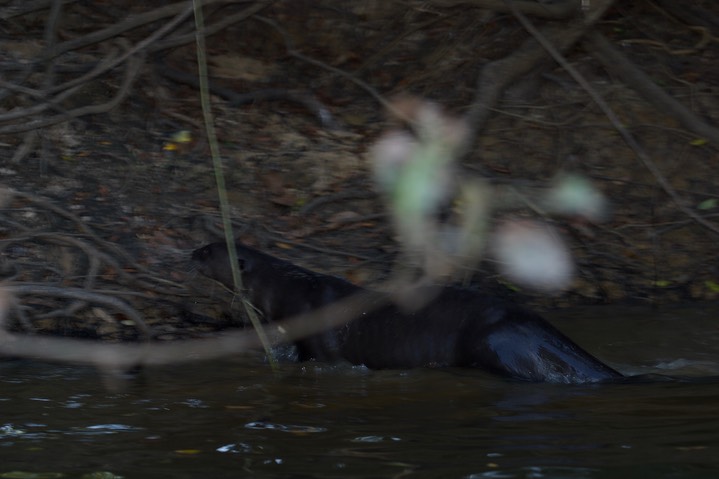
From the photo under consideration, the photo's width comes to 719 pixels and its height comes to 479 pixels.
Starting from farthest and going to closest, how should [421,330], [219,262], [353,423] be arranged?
[219,262] < [421,330] < [353,423]

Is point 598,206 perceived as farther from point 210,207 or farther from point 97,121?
point 97,121

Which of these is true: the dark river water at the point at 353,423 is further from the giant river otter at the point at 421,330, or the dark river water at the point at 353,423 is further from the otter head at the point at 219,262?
the otter head at the point at 219,262

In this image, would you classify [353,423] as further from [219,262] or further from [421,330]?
[219,262]

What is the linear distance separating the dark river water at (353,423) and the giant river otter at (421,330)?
0.36 feet

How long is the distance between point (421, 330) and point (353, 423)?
51.5 inches

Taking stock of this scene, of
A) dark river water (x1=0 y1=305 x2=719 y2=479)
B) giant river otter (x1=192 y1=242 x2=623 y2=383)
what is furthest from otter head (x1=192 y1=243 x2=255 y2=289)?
dark river water (x1=0 y1=305 x2=719 y2=479)

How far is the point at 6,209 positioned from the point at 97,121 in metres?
1.33

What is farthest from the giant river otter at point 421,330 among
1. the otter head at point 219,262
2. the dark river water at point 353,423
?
the dark river water at point 353,423

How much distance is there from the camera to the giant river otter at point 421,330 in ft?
15.4

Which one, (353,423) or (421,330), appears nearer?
(353,423)

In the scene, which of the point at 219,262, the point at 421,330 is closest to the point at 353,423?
the point at 421,330

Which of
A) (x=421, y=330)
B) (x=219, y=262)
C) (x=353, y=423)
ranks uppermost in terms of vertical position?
(x=219, y=262)

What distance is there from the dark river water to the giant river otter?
0.11m

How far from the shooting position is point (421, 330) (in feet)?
17.1
